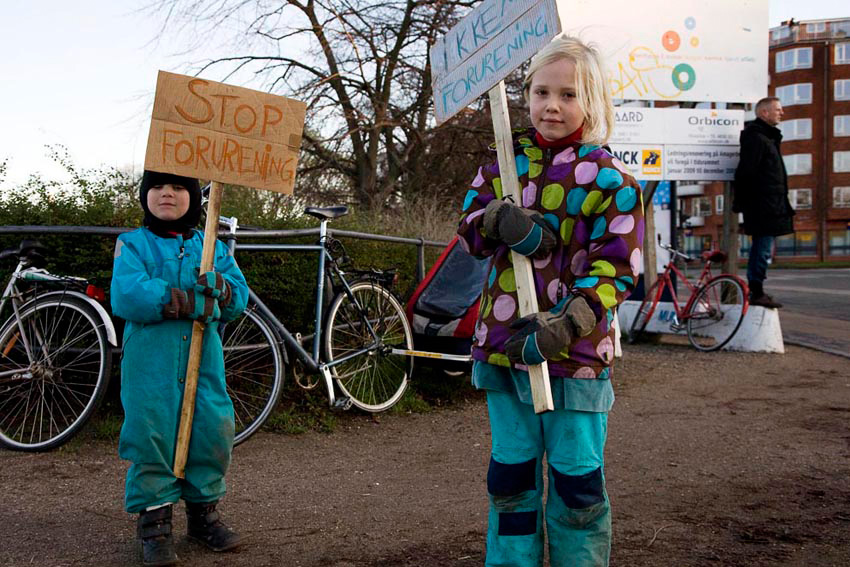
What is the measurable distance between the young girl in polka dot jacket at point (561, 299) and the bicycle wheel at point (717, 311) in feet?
23.4

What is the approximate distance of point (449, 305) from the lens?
6.16 meters

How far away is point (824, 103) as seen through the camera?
62875 millimetres

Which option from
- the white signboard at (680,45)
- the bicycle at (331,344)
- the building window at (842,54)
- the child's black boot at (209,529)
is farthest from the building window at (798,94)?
the child's black boot at (209,529)

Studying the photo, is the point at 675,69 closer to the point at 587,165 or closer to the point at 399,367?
the point at 399,367

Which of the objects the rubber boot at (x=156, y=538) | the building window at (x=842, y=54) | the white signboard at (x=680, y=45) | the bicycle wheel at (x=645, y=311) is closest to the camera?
the rubber boot at (x=156, y=538)

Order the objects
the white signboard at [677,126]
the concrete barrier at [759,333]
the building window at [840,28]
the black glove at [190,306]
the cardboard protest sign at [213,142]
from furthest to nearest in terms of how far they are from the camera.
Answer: the building window at [840,28] → the white signboard at [677,126] → the concrete barrier at [759,333] → the cardboard protest sign at [213,142] → the black glove at [190,306]

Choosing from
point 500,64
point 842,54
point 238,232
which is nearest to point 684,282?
point 238,232

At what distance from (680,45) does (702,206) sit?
68.4 meters

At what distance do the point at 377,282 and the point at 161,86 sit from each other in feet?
8.84

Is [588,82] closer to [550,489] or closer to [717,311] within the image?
[550,489]

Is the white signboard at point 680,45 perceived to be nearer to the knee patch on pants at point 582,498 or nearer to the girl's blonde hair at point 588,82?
the girl's blonde hair at point 588,82

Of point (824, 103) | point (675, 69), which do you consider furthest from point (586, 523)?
point (824, 103)

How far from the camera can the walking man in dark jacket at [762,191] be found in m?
9.21

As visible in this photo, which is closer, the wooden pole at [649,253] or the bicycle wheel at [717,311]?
the bicycle wheel at [717,311]
